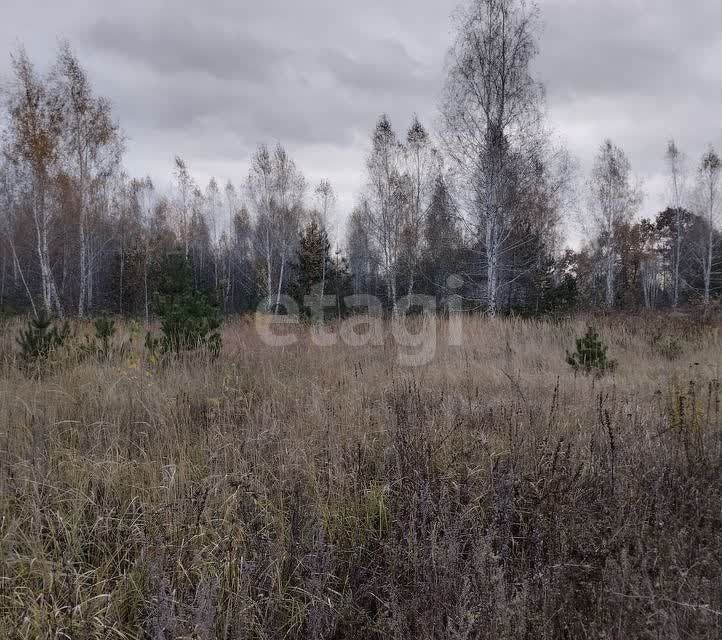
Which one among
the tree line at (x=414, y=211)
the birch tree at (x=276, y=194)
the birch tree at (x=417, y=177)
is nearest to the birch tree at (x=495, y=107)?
the tree line at (x=414, y=211)

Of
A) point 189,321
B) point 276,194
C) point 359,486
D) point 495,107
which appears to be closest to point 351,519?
point 359,486

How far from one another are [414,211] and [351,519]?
54.3 feet

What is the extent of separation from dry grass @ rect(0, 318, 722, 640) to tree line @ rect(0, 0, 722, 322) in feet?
14.9

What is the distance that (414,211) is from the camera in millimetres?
17766

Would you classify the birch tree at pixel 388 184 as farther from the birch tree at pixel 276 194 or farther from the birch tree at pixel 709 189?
the birch tree at pixel 709 189

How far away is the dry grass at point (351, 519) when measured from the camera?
1.54m

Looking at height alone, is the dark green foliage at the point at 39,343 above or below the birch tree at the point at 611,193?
below

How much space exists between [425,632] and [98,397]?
124 inches

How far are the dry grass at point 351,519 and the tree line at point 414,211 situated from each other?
4.55m

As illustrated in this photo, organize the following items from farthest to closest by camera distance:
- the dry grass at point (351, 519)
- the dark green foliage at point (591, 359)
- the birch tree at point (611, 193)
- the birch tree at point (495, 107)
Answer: the birch tree at point (611, 193) → the birch tree at point (495, 107) → the dark green foliage at point (591, 359) → the dry grass at point (351, 519)

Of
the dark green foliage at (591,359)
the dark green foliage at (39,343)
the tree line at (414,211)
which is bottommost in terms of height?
the dark green foliage at (591,359)

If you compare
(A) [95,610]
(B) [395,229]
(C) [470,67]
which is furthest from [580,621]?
(B) [395,229]

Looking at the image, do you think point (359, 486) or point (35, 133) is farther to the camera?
point (35, 133)
